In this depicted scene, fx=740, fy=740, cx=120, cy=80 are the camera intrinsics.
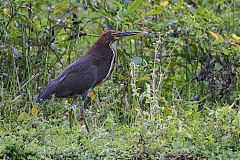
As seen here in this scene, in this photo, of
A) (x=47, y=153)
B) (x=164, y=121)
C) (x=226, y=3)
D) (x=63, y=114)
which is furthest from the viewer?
(x=226, y=3)

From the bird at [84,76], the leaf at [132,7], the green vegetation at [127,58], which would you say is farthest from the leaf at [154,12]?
the bird at [84,76]

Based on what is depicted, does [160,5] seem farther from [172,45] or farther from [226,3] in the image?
[226,3]

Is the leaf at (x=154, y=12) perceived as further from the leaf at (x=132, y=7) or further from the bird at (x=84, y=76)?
the bird at (x=84, y=76)

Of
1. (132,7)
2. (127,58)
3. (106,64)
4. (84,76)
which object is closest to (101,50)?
(106,64)

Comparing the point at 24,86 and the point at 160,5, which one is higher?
the point at 160,5

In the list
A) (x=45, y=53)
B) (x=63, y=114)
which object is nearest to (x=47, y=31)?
(x=45, y=53)

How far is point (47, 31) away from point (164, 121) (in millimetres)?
2626

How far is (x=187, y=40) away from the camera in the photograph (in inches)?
344

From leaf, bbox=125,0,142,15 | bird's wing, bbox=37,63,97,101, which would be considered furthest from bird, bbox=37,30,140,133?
leaf, bbox=125,0,142,15

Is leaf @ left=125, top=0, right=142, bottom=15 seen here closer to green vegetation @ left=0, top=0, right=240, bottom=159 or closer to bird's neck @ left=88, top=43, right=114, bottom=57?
green vegetation @ left=0, top=0, right=240, bottom=159

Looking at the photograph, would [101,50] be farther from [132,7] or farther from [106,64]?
[132,7]

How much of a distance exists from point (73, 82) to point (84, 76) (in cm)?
13

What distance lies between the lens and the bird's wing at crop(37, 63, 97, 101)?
758 cm

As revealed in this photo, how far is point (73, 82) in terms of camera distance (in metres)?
7.62
